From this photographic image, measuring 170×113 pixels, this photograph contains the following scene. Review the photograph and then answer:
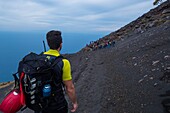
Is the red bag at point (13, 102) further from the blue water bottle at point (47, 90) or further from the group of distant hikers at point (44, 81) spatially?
the blue water bottle at point (47, 90)

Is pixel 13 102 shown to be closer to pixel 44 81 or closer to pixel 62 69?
pixel 44 81

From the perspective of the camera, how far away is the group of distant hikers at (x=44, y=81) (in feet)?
16.6

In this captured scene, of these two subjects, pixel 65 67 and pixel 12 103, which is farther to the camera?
pixel 12 103

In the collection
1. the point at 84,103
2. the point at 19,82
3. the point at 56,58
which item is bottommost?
the point at 84,103

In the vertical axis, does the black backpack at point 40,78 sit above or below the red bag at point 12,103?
above

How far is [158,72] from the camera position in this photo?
38.3 ft

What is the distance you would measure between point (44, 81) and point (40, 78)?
0.11 m

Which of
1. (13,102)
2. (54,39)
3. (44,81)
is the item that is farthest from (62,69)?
(13,102)

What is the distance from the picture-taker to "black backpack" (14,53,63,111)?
5.04 metres

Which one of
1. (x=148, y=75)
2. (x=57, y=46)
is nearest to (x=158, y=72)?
(x=148, y=75)

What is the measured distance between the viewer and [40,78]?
5074mm

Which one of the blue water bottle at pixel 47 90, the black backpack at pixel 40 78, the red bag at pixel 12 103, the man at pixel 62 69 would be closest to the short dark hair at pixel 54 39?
the man at pixel 62 69

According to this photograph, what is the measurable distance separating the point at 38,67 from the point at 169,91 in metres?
5.96

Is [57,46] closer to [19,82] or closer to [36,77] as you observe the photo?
[36,77]
